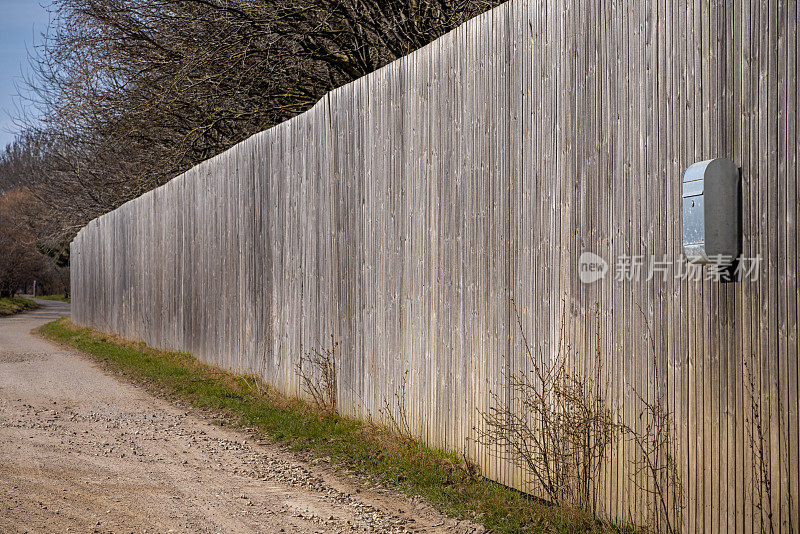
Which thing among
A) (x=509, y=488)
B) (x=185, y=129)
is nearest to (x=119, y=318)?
(x=185, y=129)

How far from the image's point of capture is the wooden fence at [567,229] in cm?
318

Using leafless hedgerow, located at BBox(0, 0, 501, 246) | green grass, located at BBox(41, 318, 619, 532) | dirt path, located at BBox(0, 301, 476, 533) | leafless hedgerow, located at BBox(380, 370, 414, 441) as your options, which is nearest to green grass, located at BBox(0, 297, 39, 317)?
leafless hedgerow, located at BBox(0, 0, 501, 246)

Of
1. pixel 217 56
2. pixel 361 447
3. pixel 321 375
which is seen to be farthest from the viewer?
pixel 217 56

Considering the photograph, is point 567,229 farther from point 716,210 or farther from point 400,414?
point 400,414

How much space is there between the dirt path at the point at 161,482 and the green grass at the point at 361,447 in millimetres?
201

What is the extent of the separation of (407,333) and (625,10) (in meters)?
2.98

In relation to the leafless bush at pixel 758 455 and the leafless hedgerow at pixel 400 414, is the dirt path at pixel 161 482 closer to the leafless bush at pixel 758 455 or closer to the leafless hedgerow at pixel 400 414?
the leafless hedgerow at pixel 400 414

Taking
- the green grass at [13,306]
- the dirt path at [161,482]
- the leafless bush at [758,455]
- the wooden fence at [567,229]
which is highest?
the wooden fence at [567,229]

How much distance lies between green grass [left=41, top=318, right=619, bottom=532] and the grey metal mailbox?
1.55 m

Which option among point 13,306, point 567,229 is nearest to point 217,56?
point 567,229

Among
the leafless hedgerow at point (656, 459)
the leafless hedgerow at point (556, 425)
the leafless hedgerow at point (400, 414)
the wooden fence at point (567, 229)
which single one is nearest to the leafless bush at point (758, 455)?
the wooden fence at point (567, 229)

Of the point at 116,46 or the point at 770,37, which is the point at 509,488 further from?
the point at 116,46

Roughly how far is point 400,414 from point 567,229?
2439 millimetres

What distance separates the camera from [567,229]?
167 inches
